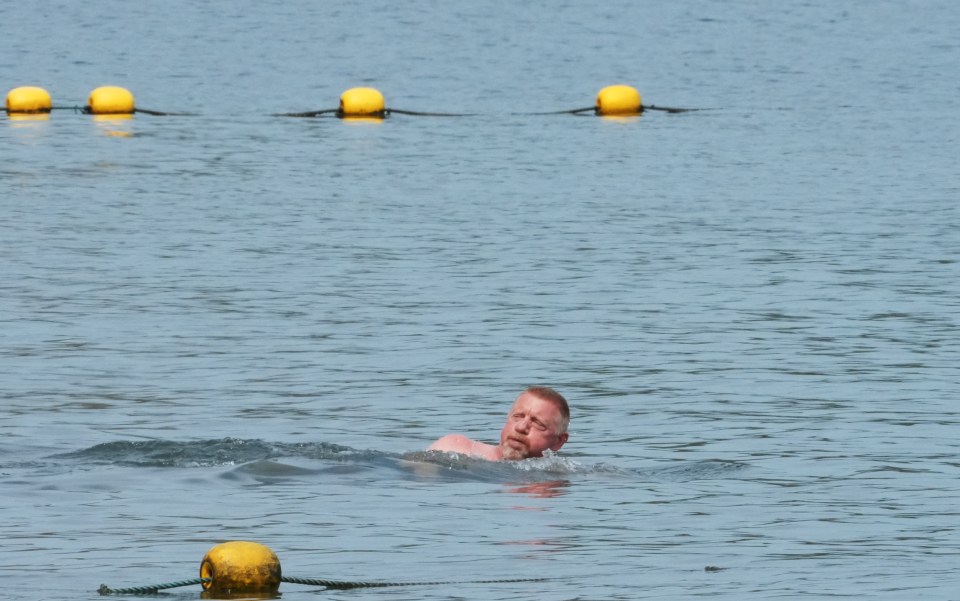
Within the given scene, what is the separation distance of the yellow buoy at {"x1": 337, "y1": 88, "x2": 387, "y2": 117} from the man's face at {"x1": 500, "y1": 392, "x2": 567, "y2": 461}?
28.1 metres

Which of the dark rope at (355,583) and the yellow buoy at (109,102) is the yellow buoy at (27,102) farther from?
the dark rope at (355,583)

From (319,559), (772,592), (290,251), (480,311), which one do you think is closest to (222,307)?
(480,311)

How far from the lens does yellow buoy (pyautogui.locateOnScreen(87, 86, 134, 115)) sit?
137ft

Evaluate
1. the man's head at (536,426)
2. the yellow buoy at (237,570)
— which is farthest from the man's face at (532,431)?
the yellow buoy at (237,570)

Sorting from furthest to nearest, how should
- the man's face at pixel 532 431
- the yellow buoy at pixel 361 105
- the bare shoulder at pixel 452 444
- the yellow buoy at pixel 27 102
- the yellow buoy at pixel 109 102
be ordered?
the yellow buoy at pixel 361 105
the yellow buoy at pixel 27 102
the yellow buoy at pixel 109 102
the man's face at pixel 532 431
the bare shoulder at pixel 452 444

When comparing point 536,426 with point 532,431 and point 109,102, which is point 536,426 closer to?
point 532,431

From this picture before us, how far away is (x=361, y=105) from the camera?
4244cm

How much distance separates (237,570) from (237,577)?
0.03 metres

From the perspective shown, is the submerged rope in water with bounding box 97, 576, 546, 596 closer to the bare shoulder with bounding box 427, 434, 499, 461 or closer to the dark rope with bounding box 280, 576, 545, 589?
the dark rope with bounding box 280, 576, 545, 589

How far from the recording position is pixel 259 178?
33.1m

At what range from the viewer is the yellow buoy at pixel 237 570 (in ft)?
34.2

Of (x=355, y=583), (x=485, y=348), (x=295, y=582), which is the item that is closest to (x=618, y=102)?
(x=485, y=348)

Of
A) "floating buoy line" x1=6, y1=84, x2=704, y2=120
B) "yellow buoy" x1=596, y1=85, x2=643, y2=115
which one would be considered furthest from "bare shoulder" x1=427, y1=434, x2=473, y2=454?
"yellow buoy" x1=596, y1=85, x2=643, y2=115

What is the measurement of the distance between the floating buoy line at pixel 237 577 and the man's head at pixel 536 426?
403 centimetres
